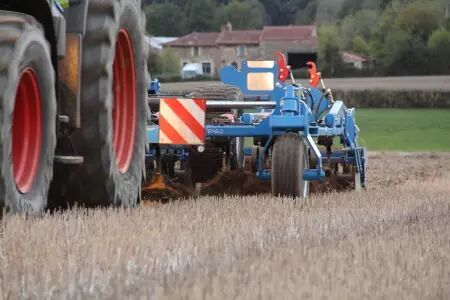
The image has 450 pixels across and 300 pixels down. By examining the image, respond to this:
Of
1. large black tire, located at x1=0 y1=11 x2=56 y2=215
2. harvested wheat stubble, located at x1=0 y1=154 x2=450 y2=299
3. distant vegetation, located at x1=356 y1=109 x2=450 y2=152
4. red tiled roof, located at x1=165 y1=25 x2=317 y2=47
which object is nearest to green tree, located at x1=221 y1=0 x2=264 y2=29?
red tiled roof, located at x1=165 y1=25 x2=317 y2=47

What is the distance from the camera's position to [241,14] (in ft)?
350

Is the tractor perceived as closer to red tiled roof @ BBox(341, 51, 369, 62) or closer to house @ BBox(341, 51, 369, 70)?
house @ BBox(341, 51, 369, 70)

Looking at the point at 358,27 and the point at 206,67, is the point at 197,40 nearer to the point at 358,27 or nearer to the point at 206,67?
the point at 206,67

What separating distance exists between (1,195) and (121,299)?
1.53m

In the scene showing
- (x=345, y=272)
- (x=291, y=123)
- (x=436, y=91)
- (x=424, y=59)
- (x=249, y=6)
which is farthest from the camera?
(x=249, y=6)

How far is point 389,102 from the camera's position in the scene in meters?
44.1

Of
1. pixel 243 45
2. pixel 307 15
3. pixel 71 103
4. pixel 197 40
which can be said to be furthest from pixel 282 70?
pixel 307 15

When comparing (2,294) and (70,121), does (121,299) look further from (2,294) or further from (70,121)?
(70,121)

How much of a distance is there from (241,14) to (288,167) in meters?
99.0

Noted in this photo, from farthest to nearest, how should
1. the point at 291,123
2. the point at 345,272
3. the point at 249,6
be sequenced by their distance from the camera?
the point at 249,6 < the point at 291,123 < the point at 345,272

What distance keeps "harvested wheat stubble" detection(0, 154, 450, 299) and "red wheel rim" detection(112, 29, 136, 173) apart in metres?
0.43

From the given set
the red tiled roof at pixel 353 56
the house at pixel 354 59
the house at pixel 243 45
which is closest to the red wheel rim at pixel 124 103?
the house at pixel 354 59

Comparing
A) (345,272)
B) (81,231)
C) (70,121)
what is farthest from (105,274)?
(70,121)

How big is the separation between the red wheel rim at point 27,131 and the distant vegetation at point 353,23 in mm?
51022
